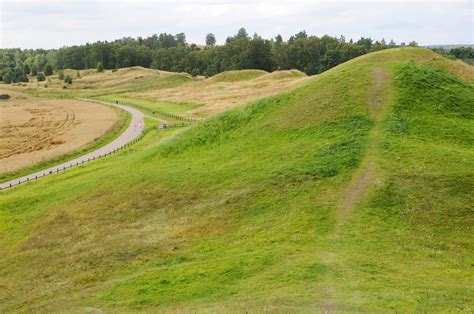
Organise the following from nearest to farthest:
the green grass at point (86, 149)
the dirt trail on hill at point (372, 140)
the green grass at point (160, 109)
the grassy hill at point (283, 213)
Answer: the grassy hill at point (283, 213), the dirt trail on hill at point (372, 140), the green grass at point (86, 149), the green grass at point (160, 109)

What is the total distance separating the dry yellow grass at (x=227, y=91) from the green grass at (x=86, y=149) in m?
14.8

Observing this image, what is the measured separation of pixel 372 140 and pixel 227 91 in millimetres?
92337

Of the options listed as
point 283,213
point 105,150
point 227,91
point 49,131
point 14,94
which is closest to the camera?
point 283,213

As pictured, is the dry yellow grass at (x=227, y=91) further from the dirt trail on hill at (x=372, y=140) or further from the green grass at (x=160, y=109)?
the dirt trail on hill at (x=372, y=140)

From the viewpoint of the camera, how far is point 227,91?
129 meters

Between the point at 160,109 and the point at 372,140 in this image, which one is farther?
the point at 160,109

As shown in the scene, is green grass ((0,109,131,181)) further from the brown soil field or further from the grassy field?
the brown soil field

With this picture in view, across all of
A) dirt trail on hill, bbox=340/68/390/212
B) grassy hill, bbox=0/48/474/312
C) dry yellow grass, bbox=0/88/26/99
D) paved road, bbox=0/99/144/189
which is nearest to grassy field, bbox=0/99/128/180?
paved road, bbox=0/99/144/189

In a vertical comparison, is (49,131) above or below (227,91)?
below

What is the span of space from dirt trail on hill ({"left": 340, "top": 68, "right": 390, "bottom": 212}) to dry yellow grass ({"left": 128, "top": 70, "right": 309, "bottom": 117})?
50479 mm

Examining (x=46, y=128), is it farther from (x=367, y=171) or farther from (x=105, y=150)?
(x=367, y=171)

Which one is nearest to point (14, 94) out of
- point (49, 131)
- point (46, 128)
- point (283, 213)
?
point (46, 128)

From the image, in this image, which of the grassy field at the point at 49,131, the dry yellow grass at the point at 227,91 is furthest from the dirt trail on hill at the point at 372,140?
the dry yellow grass at the point at 227,91

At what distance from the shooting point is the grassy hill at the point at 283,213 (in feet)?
79.7
